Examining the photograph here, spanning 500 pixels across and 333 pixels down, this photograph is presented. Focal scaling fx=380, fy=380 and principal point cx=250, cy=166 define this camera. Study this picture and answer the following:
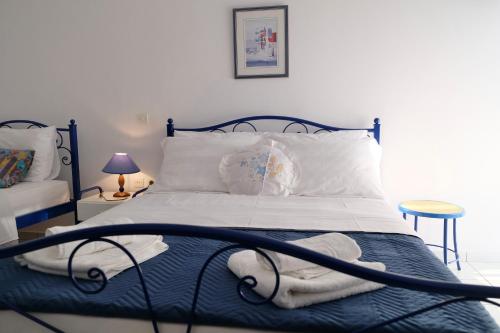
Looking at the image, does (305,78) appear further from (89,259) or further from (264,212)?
(89,259)

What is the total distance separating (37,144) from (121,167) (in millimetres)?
740

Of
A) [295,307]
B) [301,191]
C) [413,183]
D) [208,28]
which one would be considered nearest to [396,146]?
[413,183]

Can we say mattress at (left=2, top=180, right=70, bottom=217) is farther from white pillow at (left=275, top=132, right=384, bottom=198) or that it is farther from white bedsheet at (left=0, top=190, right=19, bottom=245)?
white pillow at (left=275, top=132, right=384, bottom=198)

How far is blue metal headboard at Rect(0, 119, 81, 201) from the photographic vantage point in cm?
315

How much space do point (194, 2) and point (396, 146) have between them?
191cm

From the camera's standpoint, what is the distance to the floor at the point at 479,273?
2521 millimetres

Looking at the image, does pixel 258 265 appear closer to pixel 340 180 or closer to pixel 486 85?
pixel 340 180

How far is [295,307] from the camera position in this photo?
3.43ft

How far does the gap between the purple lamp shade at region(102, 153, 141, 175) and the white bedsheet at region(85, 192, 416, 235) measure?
589 millimetres

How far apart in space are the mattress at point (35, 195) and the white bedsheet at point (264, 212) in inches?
38.8

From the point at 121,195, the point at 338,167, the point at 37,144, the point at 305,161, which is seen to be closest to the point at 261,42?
the point at 305,161

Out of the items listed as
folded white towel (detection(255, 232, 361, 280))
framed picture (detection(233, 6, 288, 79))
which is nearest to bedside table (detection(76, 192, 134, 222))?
framed picture (detection(233, 6, 288, 79))

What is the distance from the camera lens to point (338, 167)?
2.44 meters

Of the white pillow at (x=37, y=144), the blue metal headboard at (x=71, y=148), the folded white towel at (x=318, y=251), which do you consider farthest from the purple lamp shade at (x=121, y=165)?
the folded white towel at (x=318, y=251)
